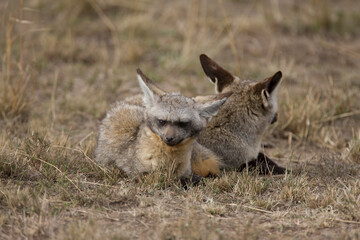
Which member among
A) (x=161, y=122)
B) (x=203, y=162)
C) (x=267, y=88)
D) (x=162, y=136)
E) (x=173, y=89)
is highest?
(x=267, y=88)

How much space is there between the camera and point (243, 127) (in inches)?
276

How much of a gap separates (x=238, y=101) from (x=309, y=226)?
234 cm

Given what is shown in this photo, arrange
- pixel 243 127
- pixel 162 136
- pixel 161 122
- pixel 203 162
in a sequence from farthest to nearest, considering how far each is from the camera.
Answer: pixel 243 127, pixel 203 162, pixel 161 122, pixel 162 136

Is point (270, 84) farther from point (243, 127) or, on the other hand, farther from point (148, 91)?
point (148, 91)

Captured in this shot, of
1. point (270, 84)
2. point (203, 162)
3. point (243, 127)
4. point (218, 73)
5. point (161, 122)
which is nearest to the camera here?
point (161, 122)

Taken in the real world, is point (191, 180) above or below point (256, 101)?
below

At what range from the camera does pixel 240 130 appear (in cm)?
700

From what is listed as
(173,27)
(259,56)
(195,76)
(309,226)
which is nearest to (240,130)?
(309,226)

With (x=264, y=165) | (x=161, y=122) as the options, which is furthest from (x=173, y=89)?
(x=161, y=122)

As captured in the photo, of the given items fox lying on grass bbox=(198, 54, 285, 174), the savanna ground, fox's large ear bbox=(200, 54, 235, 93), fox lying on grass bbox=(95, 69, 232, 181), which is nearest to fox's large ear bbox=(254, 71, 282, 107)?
fox lying on grass bbox=(198, 54, 285, 174)

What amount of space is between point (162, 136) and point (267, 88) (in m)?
1.77

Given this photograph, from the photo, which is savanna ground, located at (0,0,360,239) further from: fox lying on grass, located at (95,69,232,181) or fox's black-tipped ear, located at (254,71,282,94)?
fox's black-tipped ear, located at (254,71,282,94)

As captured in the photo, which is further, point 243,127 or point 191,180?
point 243,127

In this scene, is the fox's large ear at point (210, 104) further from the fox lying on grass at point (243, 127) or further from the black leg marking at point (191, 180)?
the fox lying on grass at point (243, 127)
